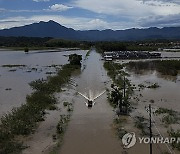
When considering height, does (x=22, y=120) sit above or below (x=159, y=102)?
above

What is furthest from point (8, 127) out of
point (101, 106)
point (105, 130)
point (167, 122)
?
point (167, 122)

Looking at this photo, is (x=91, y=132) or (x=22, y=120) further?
(x=22, y=120)

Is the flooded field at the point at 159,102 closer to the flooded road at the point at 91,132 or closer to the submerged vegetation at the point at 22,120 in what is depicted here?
the flooded road at the point at 91,132

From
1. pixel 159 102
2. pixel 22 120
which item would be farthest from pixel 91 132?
pixel 159 102

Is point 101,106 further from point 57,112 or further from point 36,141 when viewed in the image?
point 36,141

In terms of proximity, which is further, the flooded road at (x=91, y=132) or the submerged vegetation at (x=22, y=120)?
the submerged vegetation at (x=22, y=120)

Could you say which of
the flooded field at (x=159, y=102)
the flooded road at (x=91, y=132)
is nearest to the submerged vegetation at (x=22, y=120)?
the flooded road at (x=91, y=132)

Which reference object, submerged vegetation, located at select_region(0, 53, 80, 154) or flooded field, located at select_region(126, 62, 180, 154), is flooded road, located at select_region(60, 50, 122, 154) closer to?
submerged vegetation, located at select_region(0, 53, 80, 154)

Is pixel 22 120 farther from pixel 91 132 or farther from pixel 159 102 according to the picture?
pixel 159 102

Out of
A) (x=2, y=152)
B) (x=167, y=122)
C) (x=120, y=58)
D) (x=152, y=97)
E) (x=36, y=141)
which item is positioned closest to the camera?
(x=2, y=152)

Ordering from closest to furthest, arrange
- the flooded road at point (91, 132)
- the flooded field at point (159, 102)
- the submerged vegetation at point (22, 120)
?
the flooded road at point (91, 132) → the submerged vegetation at point (22, 120) → the flooded field at point (159, 102)

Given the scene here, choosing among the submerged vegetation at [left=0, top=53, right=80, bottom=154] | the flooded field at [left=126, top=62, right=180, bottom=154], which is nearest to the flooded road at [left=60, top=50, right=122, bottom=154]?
the submerged vegetation at [left=0, top=53, right=80, bottom=154]
